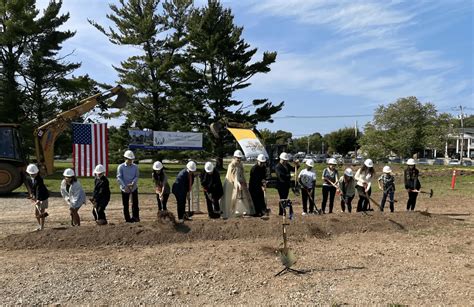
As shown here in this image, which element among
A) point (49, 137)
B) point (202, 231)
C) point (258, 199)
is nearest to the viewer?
point (202, 231)

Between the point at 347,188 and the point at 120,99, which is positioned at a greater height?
the point at 120,99

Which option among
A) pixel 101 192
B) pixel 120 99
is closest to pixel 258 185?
pixel 101 192

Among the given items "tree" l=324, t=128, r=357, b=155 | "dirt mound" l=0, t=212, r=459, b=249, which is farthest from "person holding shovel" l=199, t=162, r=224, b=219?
"tree" l=324, t=128, r=357, b=155

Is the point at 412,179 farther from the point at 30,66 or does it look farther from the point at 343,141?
the point at 343,141

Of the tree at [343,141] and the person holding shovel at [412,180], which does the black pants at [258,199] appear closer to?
the person holding shovel at [412,180]

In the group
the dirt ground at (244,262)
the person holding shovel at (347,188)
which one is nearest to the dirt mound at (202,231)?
the dirt ground at (244,262)

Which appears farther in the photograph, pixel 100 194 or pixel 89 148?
pixel 89 148

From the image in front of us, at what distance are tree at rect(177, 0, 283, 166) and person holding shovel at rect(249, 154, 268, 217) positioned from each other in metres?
22.9

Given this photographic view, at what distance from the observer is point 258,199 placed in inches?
388

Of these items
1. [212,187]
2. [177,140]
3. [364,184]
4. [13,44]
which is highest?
[13,44]

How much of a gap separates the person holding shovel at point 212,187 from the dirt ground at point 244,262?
88 centimetres

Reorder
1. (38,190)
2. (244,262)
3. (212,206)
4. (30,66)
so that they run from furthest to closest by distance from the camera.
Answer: (30,66), (212,206), (38,190), (244,262)

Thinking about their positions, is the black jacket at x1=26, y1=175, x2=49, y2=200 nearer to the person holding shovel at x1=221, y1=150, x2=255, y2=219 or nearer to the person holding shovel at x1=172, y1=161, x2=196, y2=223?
the person holding shovel at x1=172, y1=161, x2=196, y2=223

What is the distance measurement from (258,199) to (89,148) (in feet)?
36.2
